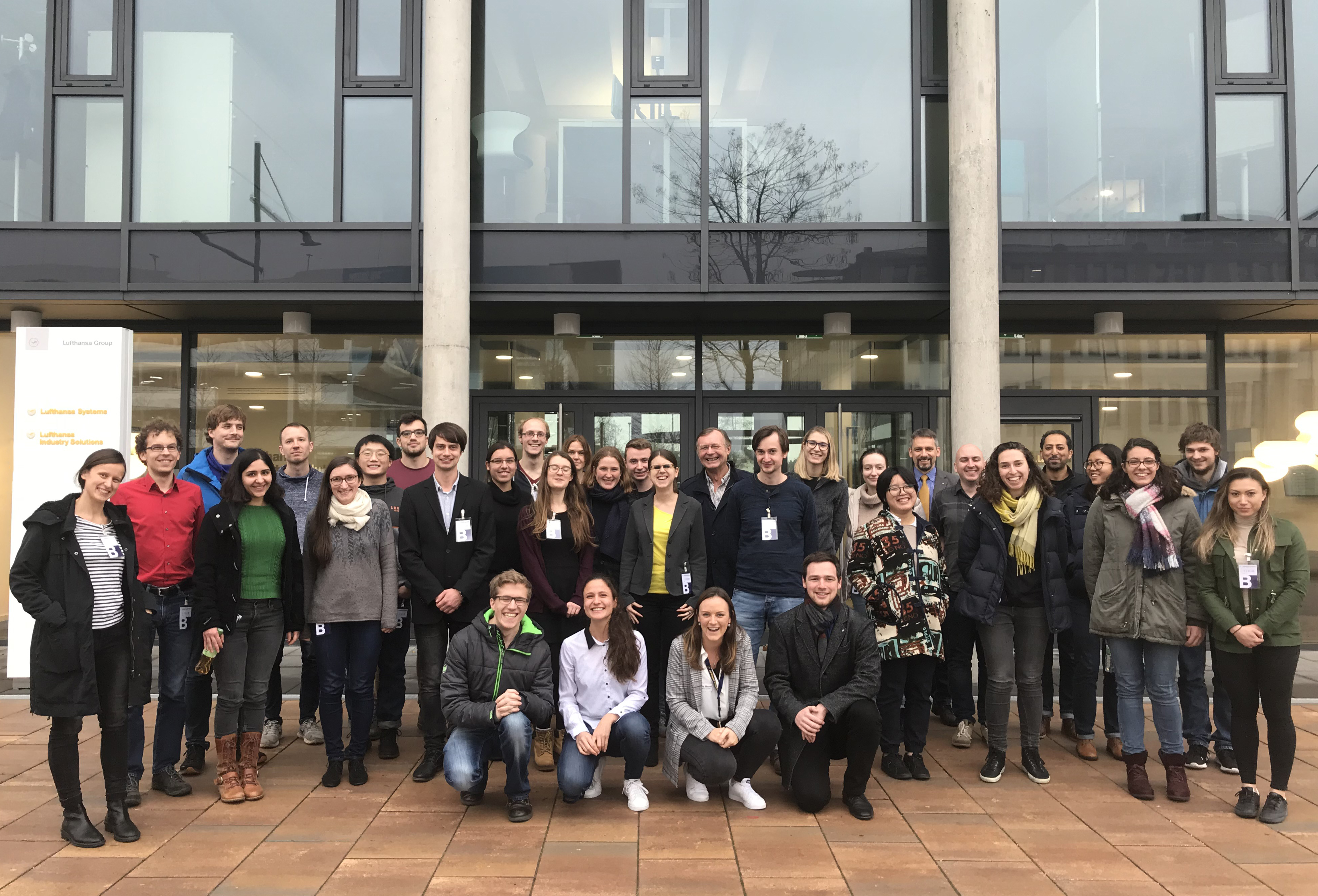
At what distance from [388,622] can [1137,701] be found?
4190mm

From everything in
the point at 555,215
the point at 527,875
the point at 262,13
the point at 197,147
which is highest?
the point at 262,13

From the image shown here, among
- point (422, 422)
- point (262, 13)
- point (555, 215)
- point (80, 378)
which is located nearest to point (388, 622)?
point (422, 422)

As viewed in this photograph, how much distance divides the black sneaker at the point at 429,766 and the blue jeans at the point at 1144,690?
150 inches

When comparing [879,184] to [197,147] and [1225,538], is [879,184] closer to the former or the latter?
[1225,538]

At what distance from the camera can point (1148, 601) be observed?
17.5 feet

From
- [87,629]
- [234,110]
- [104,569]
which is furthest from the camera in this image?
[234,110]

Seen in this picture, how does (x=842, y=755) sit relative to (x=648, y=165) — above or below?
below

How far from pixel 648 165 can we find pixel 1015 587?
20.5 feet

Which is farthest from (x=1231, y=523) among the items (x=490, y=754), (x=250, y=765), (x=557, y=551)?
(x=250, y=765)

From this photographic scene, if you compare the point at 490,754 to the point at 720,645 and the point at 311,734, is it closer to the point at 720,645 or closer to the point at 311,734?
the point at 720,645

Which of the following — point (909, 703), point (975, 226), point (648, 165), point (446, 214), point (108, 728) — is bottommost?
point (909, 703)

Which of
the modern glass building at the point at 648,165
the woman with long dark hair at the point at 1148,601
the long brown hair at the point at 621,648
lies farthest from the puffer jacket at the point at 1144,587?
the modern glass building at the point at 648,165

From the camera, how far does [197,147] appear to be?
1020 centimetres

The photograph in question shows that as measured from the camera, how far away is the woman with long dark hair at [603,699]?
5066mm
